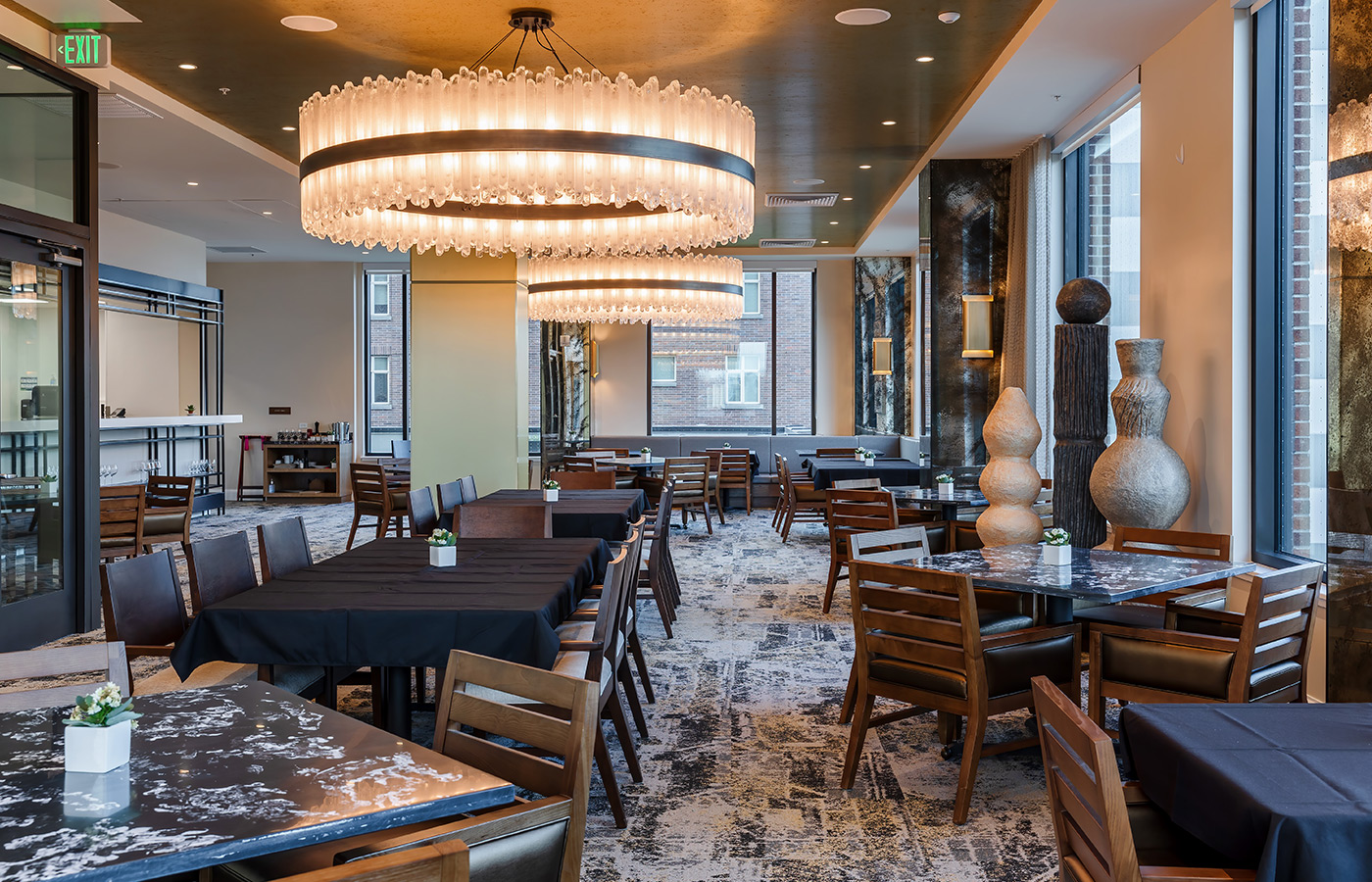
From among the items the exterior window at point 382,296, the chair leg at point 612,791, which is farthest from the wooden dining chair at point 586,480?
the exterior window at point 382,296

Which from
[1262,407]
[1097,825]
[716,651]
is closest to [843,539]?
[716,651]

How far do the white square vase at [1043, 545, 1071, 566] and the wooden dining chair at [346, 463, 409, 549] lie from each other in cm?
634

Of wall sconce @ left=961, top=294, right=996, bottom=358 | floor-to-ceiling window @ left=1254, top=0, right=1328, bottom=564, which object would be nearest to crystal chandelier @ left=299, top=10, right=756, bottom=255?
floor-to-ceiling window @ left=1254, top=0, right=1328, bottom=564

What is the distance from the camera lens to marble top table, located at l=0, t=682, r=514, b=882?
4.77 ft

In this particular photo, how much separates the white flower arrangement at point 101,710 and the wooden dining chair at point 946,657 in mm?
2289

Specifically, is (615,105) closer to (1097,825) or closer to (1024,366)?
(1097,825)

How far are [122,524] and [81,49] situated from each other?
10.2 ft

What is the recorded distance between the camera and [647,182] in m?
4.09

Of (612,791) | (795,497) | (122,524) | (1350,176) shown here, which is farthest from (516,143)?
(795,497)

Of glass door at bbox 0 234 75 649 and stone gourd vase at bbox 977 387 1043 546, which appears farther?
stone gourd vase at bbox 977 387 1043 546

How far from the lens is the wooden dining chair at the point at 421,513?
6336 millimetres

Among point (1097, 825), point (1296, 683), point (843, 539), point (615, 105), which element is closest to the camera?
point (1097, 825)

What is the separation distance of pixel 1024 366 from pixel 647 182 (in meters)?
5.35

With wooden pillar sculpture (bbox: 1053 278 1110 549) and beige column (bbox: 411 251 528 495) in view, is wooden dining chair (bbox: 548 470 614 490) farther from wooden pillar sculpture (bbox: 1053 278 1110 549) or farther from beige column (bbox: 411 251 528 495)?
wooden pillar sculpture (bbox: 1053 278 1110 549)
